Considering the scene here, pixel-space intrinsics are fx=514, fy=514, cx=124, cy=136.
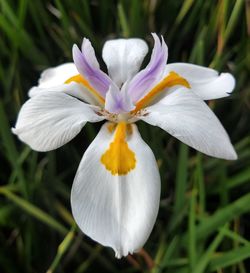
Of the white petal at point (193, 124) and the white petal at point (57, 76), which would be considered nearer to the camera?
the white petal at point (193, 124)

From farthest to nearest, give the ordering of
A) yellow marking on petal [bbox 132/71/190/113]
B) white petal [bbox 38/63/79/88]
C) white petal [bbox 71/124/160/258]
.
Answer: white petal [bbox 38/63/79/88], yellow marking on petal [bbox 132/71/190/113], white petal [bbox 71/124/160/258]

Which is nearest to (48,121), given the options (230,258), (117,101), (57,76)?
(117,101)

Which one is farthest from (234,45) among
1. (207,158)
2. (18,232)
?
(18,232)

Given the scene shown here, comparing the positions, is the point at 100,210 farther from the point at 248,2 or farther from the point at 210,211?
the point at 248,2

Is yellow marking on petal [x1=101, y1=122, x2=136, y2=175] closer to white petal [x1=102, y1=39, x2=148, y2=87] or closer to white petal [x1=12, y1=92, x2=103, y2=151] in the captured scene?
white petal [x1=12, y1=92, x2=103, y2=151]

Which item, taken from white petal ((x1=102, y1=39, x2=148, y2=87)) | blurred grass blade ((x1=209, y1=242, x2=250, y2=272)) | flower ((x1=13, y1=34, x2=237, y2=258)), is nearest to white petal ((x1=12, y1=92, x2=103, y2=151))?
flower ((x1=13, y1=34, x2=237, y2=258))

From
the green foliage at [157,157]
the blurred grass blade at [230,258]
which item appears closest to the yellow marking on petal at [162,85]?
the green foliage at [157,157]

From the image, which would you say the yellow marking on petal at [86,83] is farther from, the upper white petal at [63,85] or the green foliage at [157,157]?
the green foliage at [157,157]

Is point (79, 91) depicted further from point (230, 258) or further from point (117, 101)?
point (230, 258)
